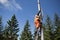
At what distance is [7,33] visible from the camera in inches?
1980

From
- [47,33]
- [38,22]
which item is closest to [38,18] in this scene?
[38,22]

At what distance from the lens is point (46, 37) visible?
49281 mm

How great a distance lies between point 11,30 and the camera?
51.5 m

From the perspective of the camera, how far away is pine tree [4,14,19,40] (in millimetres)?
50094

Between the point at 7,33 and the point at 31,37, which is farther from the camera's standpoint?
the point at 31,37

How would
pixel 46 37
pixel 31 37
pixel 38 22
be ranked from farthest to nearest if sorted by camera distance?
pixel 31 37 < pixel 46 37 < pixel 38 22

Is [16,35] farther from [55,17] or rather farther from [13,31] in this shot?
[55,17]

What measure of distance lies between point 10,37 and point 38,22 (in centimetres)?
4214

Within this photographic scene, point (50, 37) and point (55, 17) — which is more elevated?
point (55, 17)

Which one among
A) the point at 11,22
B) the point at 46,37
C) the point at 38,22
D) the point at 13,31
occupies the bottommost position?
the point at 38,22

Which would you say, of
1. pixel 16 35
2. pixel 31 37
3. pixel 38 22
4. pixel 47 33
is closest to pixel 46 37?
pixel 47 33

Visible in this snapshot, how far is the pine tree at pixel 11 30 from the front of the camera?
1972 inches

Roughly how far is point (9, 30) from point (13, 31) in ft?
5.21

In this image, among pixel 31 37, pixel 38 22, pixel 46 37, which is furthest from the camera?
pixel 31 37
